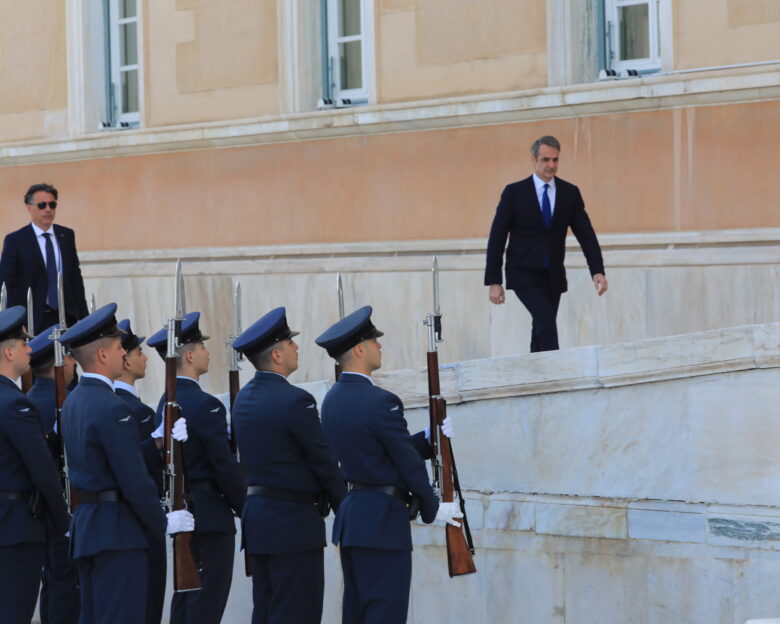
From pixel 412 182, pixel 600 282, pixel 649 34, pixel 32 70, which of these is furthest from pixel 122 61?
pixel 600 282

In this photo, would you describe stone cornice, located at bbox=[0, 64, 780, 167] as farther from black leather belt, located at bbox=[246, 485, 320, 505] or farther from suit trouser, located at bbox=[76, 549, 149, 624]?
suit trouser, located at bbox=[76, 549, 149, 624]

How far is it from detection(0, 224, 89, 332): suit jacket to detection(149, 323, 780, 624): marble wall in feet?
10.7

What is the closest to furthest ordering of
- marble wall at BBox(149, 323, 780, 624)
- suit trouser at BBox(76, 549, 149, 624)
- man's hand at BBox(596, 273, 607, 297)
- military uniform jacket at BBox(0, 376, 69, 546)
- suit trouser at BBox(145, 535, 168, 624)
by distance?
suit trouser at BBox(76, 549, 149, 624)
military uniform jacket at BBox(0, 376, 69, 546)
marble wall at BBox(149, 323, 780, 624)
suit trouser at BBox(145, 535, 168, 624)
man's hand at BBox(596, 273, 607, 297)

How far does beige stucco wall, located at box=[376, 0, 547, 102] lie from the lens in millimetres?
13344

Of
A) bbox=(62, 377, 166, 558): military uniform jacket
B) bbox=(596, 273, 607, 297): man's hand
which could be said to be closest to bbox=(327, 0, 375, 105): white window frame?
bbox=(596, 273, 607, 297): man's hand

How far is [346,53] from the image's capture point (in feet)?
49.6

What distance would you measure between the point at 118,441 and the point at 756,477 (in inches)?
124

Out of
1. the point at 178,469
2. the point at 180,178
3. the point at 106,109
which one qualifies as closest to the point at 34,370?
the point at 178,469

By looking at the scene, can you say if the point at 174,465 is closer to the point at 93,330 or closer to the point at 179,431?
the point at 179,431

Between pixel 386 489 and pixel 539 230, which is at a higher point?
pixel 539 230

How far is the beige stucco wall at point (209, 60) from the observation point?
601 inches

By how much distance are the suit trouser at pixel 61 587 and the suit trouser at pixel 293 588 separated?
1596 mm

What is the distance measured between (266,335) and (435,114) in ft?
19.3

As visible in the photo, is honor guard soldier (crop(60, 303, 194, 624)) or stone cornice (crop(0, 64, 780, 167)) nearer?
honor guard soldier (crop(60, 303, 194, 624))
